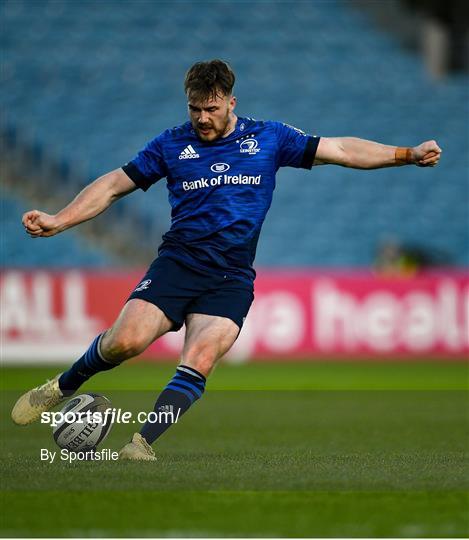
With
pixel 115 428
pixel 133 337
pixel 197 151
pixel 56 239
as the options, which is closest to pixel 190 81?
pixel 197 151

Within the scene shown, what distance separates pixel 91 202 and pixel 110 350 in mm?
942

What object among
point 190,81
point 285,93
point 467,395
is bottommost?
point 467,395

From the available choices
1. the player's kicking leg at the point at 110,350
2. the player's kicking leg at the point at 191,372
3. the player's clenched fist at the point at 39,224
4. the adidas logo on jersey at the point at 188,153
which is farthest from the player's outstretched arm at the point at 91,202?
the player's kicking leg at the point at 191,372

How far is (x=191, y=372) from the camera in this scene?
23.5 ft

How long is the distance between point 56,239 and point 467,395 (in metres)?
10.3

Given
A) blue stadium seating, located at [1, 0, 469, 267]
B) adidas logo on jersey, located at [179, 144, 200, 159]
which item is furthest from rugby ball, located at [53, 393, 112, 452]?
blue stadium seating, located at [1, 0, 469, 267]

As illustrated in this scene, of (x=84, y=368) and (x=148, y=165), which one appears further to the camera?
(x=148, y=165)

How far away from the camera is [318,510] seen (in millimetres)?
5379

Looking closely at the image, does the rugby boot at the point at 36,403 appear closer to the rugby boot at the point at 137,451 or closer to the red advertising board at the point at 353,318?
the rugby boot at the point at 137,451

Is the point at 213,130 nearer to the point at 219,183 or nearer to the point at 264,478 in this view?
Result: the point at 219,183

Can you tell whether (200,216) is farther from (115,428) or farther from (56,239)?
(56,239)

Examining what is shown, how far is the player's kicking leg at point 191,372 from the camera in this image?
705 centimetres

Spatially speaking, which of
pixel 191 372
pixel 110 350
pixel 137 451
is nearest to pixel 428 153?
pixel 191 372

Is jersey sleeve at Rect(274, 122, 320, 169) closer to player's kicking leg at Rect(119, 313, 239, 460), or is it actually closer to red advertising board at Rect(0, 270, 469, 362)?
player's kicking leg at Rect(119, 313, 239, 460)
